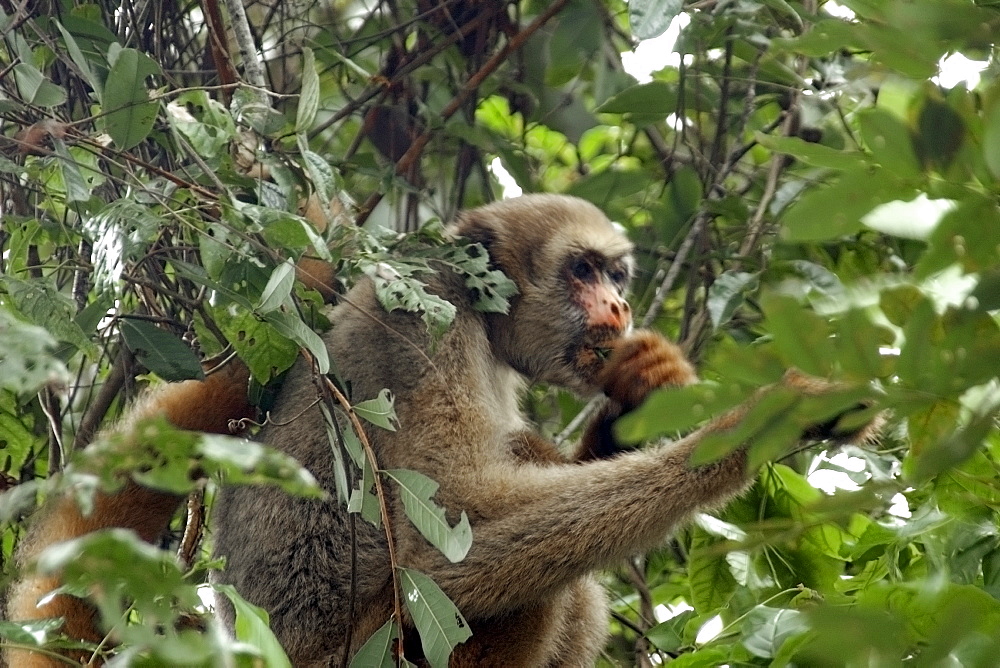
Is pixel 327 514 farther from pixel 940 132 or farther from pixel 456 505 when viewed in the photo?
pixel 940 132

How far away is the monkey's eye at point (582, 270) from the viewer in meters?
5.15

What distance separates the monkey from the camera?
3943 millimetres

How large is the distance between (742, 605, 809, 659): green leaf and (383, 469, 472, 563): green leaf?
0.85 metres

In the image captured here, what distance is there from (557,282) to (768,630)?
2.50m

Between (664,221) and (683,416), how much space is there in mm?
4038

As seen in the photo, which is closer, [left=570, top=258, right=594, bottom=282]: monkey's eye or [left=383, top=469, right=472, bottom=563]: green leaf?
[left=383, top=469, right=472, bottom=563]: green leaf

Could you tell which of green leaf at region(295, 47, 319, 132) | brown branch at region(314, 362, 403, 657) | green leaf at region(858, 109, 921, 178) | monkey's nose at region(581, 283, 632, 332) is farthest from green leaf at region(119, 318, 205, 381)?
green leaf at region(858, 109, 921, 178)

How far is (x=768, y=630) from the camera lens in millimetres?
2898

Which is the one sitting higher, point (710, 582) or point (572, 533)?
point (572, 533)

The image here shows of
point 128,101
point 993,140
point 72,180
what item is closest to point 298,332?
point 72,180

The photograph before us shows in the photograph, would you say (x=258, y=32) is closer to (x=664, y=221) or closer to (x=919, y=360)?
(x=664, y=221)

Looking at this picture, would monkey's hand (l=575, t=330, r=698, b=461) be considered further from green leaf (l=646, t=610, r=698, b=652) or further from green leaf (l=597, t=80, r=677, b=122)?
green leaf (l=597, t=80, r=677, b=122)

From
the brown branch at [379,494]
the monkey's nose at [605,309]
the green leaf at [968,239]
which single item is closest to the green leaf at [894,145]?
the green leaf at [968,239]

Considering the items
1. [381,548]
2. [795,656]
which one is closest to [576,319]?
[381,548]
